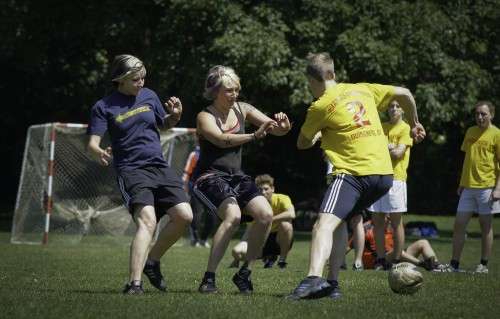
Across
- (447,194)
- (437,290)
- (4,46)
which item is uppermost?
(4,46)

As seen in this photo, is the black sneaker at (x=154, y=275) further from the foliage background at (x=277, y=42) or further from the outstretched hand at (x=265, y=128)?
the foliage background at (x=277, y=42)

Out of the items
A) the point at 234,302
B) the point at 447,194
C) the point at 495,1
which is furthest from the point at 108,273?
the point at 447,194

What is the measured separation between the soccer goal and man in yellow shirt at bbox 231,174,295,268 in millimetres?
5965

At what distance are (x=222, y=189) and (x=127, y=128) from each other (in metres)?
0.97

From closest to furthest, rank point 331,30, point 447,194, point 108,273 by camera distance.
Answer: point 108,273, point 331,30, point 447,194

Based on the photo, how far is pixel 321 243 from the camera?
24.6 ft

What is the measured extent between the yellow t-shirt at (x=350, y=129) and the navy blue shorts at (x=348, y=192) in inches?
2.1

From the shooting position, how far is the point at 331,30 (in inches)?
907

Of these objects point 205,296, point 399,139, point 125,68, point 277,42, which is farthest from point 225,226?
point 277,42

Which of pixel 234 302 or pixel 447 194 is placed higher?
pixel 234 302

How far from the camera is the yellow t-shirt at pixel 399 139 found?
1213 centimetres

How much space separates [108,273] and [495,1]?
54.2 ft

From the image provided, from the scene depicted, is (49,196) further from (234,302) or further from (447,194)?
(447,194)

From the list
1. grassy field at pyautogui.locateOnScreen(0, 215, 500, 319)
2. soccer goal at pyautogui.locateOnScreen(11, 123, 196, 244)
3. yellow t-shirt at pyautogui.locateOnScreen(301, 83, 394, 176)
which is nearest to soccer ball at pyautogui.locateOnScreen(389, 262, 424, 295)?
grassy field at pyautogui.locateOnScreen(0, 215, 500, 319)
